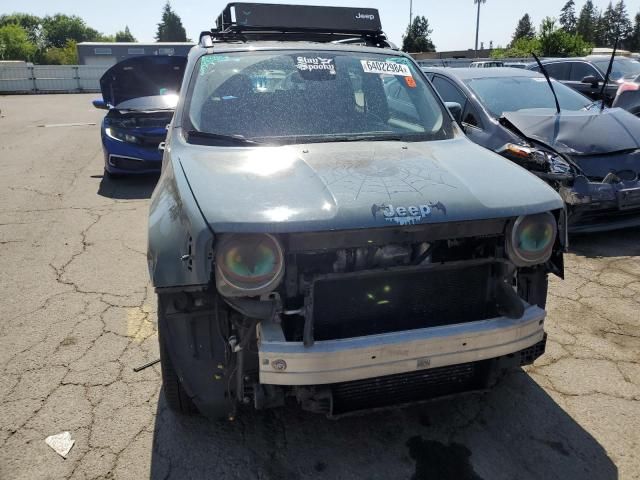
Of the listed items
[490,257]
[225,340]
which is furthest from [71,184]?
[490,257]

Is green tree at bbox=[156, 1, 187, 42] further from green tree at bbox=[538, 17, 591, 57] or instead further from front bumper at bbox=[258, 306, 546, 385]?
front bumper at bbox=[258, 306, 546, 385]

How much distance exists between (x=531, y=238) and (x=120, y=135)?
21.2 ft

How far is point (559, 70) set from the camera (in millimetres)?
11234

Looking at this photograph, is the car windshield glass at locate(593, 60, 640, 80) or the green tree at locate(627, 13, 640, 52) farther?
the green tree at locate(627, 13, 640, 52)

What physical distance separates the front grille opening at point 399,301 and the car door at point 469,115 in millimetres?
3377

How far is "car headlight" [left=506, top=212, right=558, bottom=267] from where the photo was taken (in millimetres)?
2287

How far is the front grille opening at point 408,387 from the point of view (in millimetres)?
2258

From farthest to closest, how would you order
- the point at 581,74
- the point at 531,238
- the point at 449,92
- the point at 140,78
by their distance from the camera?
the point at 581,74, the point at 140,78, the point at 449,92, the point at 531,238

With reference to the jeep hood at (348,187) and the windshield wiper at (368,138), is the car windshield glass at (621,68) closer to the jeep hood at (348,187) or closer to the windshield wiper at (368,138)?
the windshield wiper at (368,138)

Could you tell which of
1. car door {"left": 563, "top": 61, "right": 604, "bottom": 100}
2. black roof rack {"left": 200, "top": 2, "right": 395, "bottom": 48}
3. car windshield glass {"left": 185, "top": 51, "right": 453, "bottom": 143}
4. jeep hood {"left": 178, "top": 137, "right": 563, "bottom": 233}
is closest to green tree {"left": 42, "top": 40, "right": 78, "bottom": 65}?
car door {"left": 563, "top": 61, "right": 604, "bottom": 100}

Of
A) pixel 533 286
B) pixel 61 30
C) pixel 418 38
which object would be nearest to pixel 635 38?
pixel 418 38

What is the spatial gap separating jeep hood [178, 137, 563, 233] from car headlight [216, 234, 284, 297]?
9cm

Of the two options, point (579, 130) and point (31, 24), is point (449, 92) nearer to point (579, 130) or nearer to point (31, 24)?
point (579, 130)

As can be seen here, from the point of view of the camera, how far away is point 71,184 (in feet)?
24.6
